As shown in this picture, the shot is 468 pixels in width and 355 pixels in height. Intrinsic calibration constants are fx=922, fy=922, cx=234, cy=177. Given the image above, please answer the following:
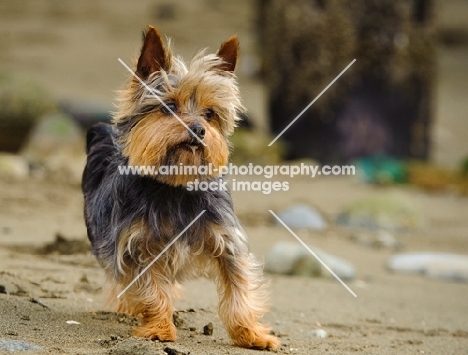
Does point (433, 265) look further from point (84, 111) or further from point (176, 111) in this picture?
point (84, 111)

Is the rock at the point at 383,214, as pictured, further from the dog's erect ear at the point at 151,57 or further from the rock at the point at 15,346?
the rock at the point at 15,346

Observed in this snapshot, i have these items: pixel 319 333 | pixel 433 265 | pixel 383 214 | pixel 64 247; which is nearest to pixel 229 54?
pixel 319 333

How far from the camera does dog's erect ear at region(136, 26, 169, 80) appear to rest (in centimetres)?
548

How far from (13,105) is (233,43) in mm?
10409

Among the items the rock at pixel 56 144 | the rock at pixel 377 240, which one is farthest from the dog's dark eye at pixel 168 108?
the rock at pixel 56 144

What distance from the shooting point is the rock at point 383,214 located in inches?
457

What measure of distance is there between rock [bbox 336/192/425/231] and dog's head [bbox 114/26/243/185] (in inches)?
245

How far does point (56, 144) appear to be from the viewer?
14.4 metres

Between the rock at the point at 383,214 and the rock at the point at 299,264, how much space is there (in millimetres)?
2794

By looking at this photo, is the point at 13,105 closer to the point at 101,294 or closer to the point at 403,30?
the point at 403,30

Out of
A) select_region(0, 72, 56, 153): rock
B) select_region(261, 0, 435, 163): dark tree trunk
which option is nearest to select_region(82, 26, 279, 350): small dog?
select_region(261, 0, 435, 163): dark tree trunk

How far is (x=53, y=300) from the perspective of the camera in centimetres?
651

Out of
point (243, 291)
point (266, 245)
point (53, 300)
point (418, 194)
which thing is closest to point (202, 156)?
point (243, 291)

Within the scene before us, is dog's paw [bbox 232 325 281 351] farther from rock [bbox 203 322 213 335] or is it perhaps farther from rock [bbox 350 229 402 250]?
rock [bbox 350 229 402 250]
